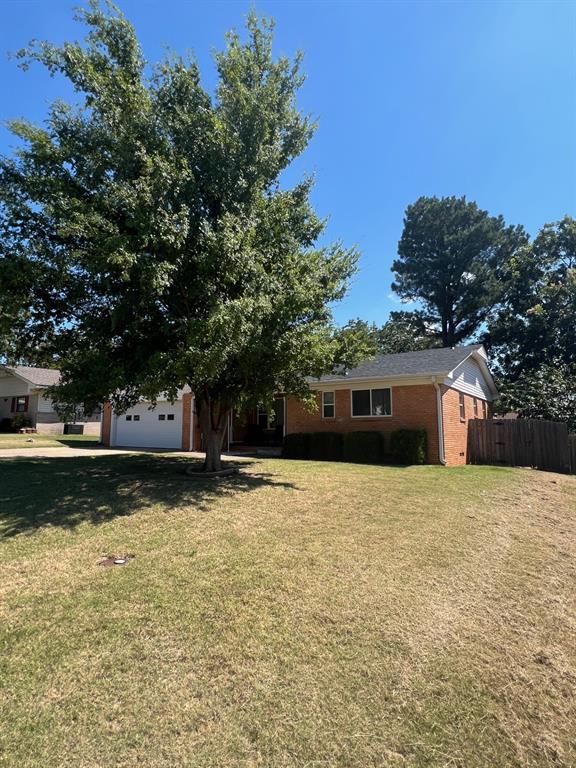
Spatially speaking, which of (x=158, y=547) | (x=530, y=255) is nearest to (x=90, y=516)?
→ (x=158, y=547)

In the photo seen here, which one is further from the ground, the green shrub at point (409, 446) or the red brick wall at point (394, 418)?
the red brick wall at point (394, 418)

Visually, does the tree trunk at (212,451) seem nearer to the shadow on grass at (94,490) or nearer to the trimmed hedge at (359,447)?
the shadow on grass at (94,490)

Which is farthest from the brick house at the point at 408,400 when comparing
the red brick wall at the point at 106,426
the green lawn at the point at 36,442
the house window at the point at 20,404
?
the house window at the point at 20,404

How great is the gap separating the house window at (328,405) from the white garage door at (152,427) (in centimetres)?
726

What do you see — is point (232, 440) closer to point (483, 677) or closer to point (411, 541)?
point (411, 541)

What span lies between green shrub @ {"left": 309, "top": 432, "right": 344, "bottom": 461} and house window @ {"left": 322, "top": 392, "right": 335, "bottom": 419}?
49.8 inches

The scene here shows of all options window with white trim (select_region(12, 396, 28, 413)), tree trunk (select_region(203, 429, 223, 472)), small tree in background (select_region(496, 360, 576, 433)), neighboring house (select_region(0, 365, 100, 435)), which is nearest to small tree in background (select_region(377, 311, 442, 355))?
small tree in background (select_region(496, 360, 576, 433))

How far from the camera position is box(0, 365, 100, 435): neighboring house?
3045 centimetres

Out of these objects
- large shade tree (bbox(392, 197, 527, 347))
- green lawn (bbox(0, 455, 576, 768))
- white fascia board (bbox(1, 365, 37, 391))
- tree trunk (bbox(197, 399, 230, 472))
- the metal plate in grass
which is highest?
large shade tree (bbox(392, 197, 527, 347))

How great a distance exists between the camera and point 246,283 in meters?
8.40

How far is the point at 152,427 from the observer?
22.2m

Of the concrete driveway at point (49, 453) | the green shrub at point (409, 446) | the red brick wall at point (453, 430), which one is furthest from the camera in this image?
the red brick wall at point (453, 430)

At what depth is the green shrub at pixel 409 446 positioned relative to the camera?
50.1 feet

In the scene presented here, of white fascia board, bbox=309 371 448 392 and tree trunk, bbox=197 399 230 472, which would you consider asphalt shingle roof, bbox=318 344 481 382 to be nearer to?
white fascia board, bbox=309 371 448 392
